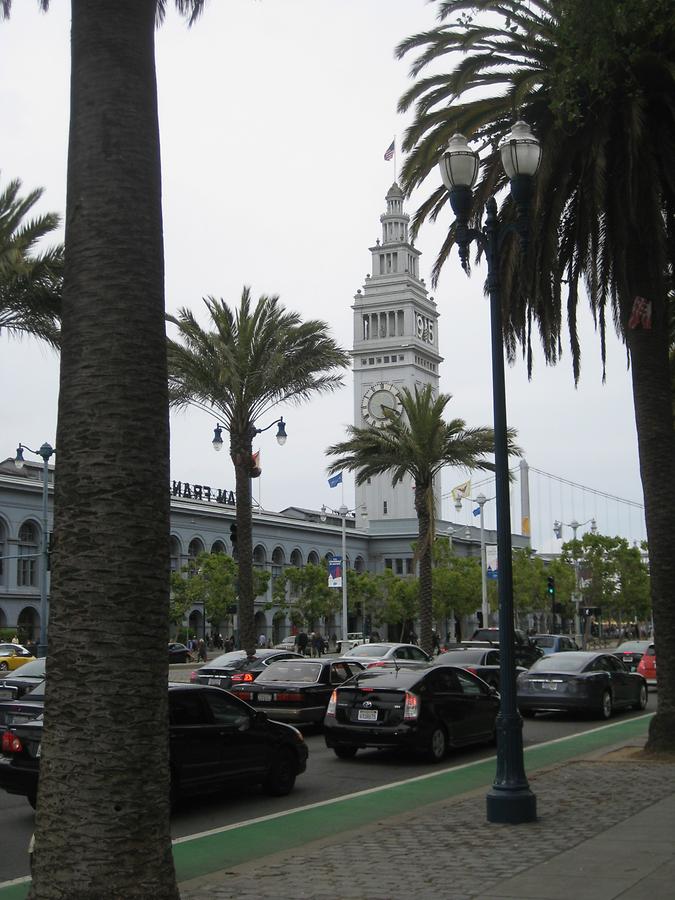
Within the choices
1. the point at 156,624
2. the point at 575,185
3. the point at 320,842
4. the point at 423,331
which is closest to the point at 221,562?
the point at 575,185

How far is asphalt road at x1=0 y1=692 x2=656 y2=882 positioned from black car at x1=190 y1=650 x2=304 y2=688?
4.41 metres

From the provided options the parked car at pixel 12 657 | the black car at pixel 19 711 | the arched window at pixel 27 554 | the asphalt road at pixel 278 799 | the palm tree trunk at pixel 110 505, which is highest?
the arched window at pixel 27 554

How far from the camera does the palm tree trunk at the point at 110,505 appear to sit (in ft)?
18.2

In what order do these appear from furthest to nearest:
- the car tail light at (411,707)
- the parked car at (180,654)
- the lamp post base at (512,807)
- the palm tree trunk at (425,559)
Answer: the parked car at (180,654)
the palm tree trunk at (425,559)
the car tail light at (411,707)
the lamp post base at (512,807)

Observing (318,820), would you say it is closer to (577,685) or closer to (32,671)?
(32,671)

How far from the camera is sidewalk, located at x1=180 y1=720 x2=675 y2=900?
7.91m

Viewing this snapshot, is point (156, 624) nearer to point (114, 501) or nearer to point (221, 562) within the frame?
point (114, 501)

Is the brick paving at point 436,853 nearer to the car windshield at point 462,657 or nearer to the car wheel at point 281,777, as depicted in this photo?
the car wheel at point 281,777

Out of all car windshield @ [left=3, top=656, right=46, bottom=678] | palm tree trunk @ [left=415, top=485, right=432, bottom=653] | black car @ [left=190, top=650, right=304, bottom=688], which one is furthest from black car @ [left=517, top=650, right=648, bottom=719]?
palm tree trunk @ [left=415, top=485, right=432, bottom=653]

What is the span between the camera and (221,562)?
6631 centimetres

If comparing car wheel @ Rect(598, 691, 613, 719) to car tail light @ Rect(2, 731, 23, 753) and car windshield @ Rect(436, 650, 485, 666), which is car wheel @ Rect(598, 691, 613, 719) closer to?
car windshield @ Rect(436, 650, 485, 666)

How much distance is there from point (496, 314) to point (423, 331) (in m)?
140

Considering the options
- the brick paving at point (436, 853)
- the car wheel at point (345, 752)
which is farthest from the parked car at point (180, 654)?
the brick paving at point (436, 853)

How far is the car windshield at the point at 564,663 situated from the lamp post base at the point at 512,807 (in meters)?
13.9
